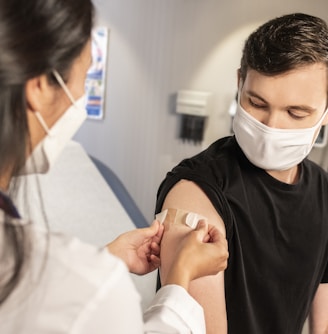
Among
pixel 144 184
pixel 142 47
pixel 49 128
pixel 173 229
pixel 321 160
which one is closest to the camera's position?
pixel 49 128

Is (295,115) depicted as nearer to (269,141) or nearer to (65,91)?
(269,141)

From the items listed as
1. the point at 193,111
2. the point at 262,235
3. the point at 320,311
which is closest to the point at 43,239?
the point at 262,235

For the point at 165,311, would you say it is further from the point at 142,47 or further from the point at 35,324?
the point at 142,47

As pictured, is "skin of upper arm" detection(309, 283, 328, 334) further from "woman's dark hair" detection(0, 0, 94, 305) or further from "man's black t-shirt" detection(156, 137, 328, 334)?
"woman's dark hair" detection(0, 0, 94, 305)

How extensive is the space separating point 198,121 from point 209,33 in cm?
59


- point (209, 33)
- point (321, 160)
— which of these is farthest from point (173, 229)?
point (209, 33)

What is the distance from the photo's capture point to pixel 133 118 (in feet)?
9.73

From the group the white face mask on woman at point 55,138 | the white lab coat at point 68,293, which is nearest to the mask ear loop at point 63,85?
the white face mask on woman at point 55,138

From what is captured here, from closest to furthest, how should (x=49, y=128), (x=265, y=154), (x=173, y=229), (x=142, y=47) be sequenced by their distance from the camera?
1. (x=49, y=128)
2. (x=173, y=229)
3. (x=265, y=154)
4. (x=142, y=47)

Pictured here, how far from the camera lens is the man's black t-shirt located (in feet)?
3.06

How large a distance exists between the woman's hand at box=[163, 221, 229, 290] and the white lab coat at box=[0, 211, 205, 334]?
20 centimetres

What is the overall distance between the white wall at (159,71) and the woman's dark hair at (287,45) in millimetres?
1476

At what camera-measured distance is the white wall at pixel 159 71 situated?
2449mm

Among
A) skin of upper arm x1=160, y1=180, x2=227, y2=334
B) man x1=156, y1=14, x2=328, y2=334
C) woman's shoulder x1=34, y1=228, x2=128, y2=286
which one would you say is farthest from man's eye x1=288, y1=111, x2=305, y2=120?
woman's shoulder x1=34, y1=228, x2=128, y2=286
